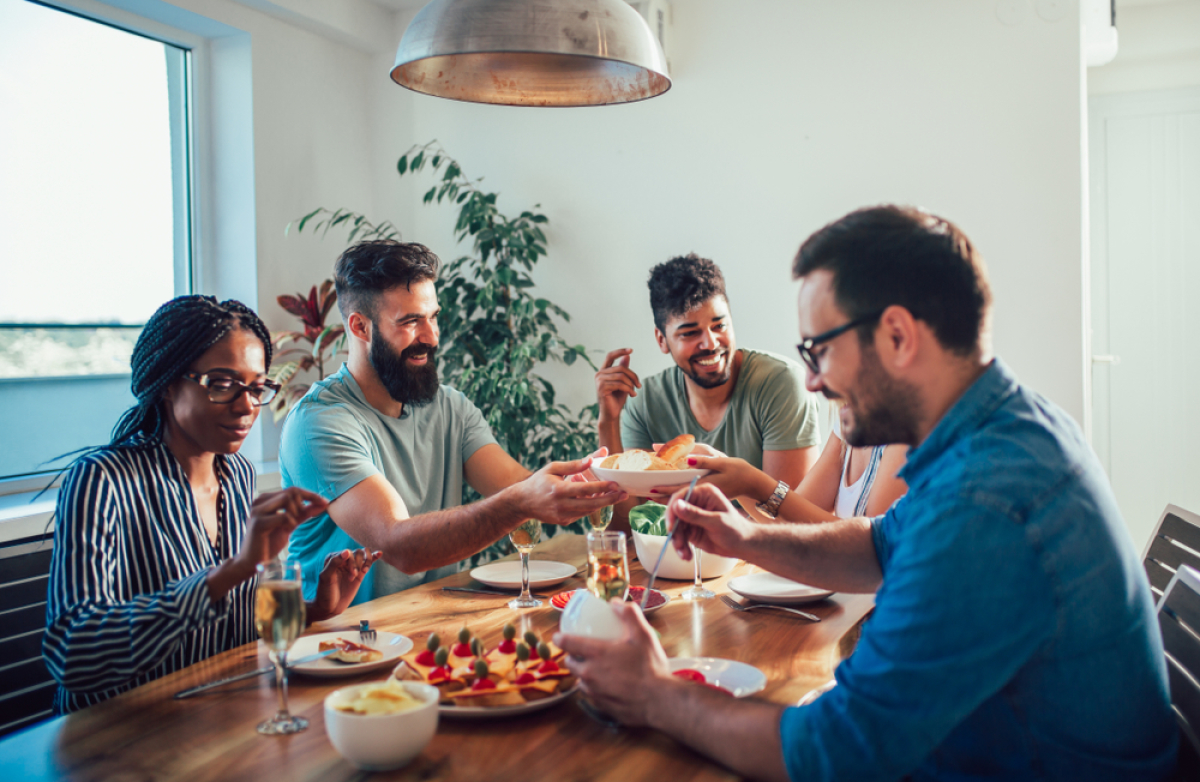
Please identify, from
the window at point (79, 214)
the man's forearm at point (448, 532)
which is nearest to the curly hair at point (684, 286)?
the man's forearm at point (448, 532)

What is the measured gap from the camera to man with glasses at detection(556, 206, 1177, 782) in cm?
94

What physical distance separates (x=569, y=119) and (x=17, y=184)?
223 centimetres

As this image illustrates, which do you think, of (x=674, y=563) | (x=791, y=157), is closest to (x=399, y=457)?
(x=674, y=563)

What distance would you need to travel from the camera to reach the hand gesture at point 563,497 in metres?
1.75

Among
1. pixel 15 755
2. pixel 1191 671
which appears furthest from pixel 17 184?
pixel 1191 671

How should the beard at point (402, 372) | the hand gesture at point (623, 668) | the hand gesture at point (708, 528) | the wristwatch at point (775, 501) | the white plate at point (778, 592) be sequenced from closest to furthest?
the hand gesture at point (623, 668) < the hand gesture at point (708, 528) < the white plate at point (778, 592) < the wristwatch at point (775, 501) < the beard at point (402, 372)

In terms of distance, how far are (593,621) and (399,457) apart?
1260mm

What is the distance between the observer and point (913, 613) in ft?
3.13

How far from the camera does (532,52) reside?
147cm

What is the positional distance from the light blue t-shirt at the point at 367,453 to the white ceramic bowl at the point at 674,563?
54cm

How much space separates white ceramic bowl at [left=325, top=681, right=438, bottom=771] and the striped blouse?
0.46m

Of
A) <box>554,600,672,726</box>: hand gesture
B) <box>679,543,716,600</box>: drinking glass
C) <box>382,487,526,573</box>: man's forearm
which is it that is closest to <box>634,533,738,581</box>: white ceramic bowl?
<box>679,543,716,600</box>: drinking glass

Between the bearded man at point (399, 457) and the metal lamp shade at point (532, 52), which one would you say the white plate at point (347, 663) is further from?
the metal lamp shade at point (532, 52)

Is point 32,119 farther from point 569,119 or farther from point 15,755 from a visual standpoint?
point 15,755
